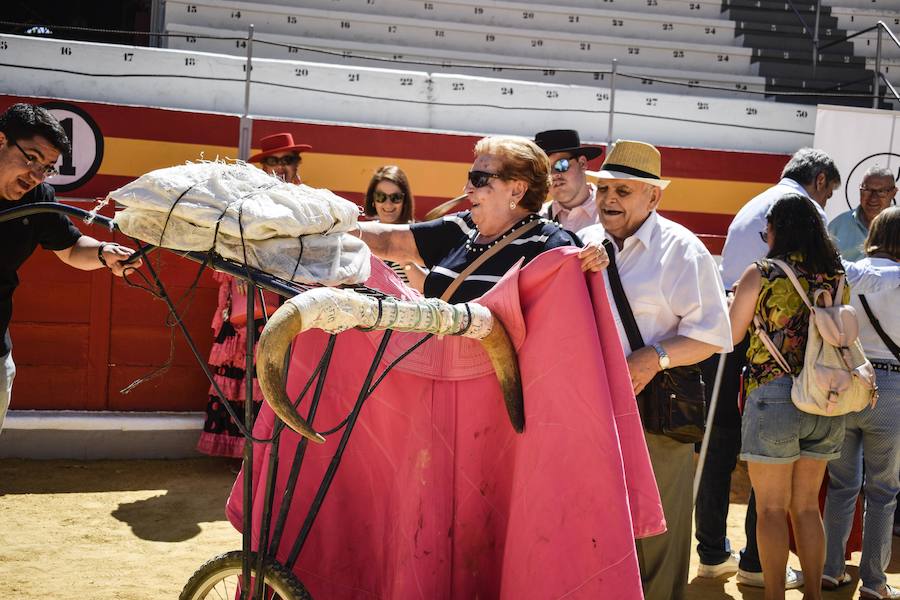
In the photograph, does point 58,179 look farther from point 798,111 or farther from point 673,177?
point 798,111

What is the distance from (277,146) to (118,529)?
254 cm

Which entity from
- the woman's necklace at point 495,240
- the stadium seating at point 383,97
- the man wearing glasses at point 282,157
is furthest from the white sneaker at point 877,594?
the stadium seating at point 383,97

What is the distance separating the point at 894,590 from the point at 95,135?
548 centimetres

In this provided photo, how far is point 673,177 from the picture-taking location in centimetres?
834

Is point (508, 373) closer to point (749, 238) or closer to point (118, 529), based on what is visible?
point (749, 238)

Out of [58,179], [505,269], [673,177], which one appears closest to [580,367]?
[505,269]

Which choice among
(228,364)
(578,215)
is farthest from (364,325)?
(228,364)

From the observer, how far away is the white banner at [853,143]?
25.3 ft

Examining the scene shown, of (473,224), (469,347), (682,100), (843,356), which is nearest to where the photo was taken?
(469,347)

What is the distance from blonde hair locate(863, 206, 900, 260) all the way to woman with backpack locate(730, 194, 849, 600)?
754 millimetres

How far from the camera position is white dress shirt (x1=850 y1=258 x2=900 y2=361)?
4.46 metres

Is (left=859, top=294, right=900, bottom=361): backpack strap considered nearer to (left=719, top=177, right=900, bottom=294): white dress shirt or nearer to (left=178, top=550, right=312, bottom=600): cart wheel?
(left=719, top=177, right=900, bottom=294): white dress shirt

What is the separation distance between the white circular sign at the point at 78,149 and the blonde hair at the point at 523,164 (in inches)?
180

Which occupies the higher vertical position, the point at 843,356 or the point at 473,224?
the point at 473,224
